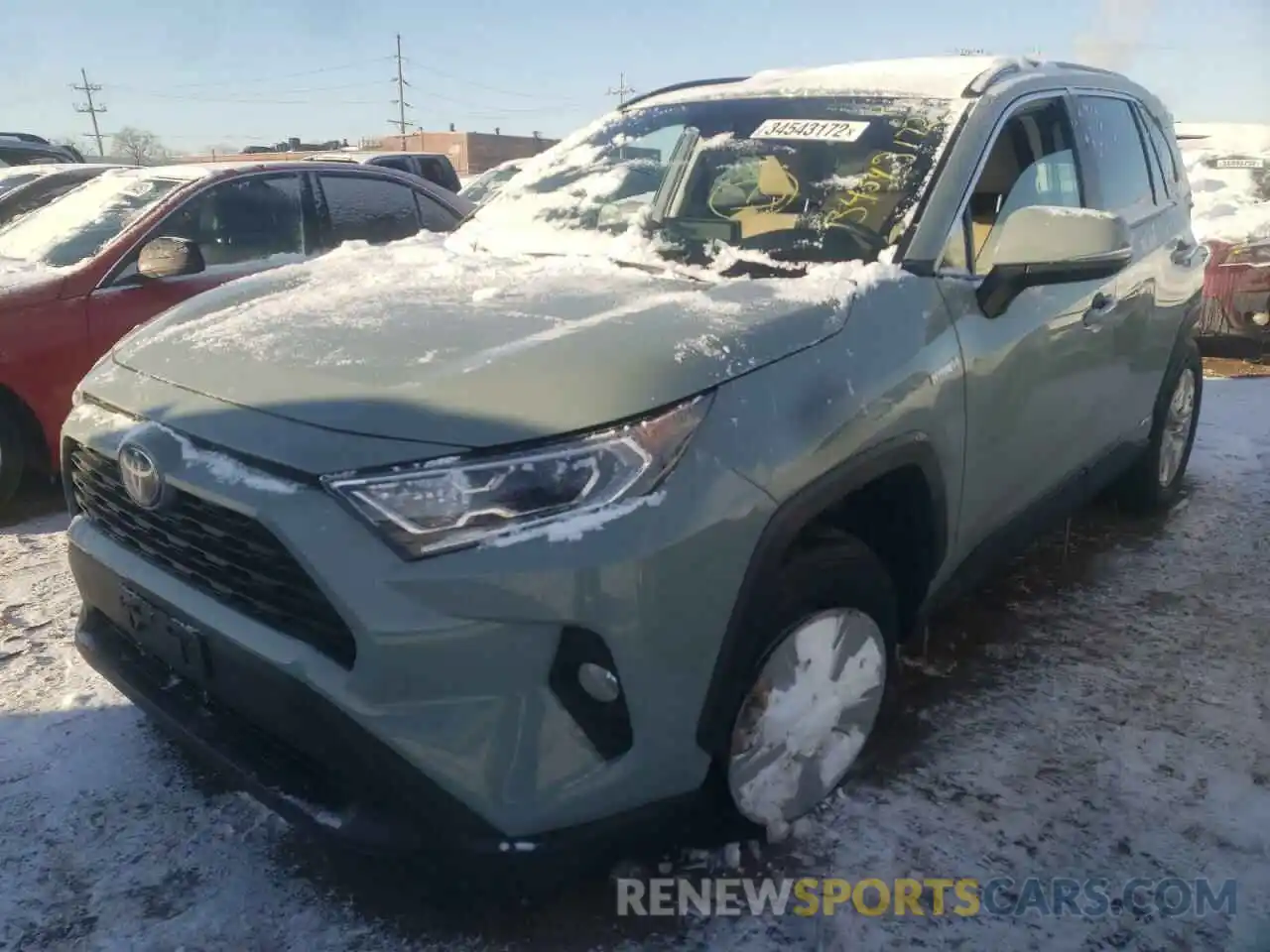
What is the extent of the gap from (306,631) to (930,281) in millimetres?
1623

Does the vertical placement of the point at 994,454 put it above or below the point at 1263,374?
above

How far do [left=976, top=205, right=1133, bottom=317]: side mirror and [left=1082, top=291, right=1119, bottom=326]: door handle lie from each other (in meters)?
0.57

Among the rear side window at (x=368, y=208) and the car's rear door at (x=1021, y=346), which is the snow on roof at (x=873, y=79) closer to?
the car's rear door at (x=1021, y=346)

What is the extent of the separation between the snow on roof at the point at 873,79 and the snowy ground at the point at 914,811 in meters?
1.75

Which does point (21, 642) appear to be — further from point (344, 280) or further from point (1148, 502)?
point (1148, 502)

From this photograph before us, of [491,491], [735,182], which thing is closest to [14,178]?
[735,182]

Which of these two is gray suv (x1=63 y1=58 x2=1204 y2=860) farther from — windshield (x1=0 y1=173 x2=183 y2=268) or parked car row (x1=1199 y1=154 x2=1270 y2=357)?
parked car row (x1=1199 y1=154 x2=1270 y2=357)

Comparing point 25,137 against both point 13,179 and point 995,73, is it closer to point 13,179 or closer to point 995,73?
point 13,179

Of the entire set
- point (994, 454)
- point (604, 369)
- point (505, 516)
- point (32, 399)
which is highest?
point (604, 369)

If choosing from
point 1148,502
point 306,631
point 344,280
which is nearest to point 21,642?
point 344,280

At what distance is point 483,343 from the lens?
2084mm

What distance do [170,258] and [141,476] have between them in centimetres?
273

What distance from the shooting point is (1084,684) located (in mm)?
3162

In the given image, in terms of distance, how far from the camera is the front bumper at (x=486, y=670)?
1.72 m
